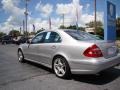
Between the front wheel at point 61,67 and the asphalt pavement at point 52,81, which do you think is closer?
the asphalt pavement at point 52,81

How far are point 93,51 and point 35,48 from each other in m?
2.74

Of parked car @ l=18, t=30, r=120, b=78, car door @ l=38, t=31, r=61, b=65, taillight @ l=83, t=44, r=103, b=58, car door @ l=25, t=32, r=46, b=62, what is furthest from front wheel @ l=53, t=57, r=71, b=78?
car door @ l=25, t=32, r=46, b=62

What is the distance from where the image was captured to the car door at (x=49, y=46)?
5.99 metres

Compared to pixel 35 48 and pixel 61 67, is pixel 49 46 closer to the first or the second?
pixel 61 67

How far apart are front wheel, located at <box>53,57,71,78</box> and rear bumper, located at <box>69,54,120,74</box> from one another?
197 millimetres

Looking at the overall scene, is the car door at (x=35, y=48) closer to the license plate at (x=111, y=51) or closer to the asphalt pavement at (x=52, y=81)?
the asphalt pavement at (x=52, y=81)

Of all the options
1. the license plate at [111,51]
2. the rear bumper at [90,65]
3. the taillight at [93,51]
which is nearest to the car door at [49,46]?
the rear bumper at [90,65]

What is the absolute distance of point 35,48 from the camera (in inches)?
279

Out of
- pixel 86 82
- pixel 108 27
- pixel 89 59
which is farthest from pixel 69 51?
pixel 108 27

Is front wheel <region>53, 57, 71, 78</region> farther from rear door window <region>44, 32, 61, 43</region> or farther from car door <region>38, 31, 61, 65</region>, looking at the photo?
rear door window <region>44, 32, 61, 43</region>

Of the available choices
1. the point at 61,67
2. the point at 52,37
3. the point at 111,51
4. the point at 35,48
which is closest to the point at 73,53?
the point at 61,67

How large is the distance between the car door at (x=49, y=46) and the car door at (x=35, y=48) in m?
0.23

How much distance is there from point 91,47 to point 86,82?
1.03 meters

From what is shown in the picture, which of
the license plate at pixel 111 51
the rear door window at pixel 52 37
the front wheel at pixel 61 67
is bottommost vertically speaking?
the front wheel at pixel 61 67
